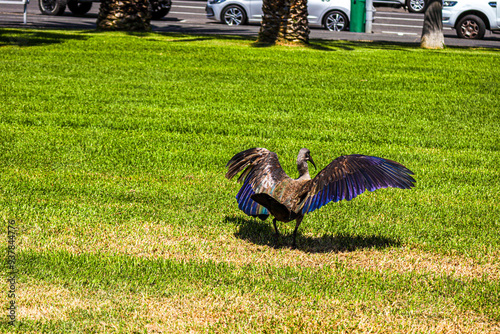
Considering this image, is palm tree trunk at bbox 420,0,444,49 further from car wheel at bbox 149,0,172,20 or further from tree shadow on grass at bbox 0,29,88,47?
car wheel at bbox 149,0,172,20

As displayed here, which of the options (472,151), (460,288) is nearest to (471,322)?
(460,288)

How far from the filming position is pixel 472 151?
24.9 feet

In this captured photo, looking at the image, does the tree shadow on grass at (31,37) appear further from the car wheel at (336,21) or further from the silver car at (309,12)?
the car wheel at (336,21)

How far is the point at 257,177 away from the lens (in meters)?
4.57

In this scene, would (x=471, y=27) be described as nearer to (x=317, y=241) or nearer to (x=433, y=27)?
(x=433, y=27)

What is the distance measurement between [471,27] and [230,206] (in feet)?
59.7

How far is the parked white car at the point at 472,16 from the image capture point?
2056 centimetres

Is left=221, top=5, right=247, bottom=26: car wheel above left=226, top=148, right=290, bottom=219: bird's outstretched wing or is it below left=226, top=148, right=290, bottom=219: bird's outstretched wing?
above

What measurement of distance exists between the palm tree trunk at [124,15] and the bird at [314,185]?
40.3 ft

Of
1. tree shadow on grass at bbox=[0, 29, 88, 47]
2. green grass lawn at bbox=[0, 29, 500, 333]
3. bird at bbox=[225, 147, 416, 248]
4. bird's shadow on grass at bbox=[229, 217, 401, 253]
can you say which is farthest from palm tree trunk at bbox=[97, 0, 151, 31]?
bird at bbox=[225, 147, 416, 248]

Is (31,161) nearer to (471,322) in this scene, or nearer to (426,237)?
(426,237)

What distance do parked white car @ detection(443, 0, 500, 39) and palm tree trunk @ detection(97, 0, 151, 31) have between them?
11.0m

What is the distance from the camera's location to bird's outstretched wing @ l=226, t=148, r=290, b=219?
14.6ft

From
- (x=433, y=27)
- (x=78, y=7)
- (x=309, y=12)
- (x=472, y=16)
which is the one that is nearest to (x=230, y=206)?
(x=433, y=27)
